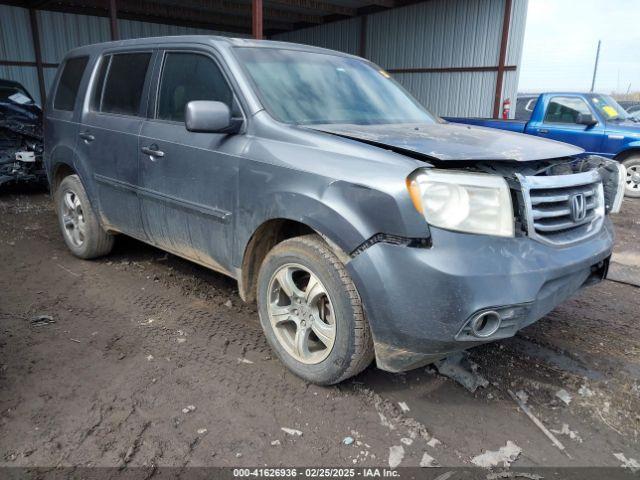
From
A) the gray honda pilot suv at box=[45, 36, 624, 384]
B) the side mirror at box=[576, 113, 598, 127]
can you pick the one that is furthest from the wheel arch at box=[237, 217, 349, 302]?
the side mirror at box=[576, 113, 598, 127]

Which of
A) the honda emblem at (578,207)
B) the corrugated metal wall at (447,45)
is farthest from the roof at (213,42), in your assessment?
the corrugated metal wall at (447,45)

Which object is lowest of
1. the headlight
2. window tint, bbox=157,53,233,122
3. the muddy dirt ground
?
the muddy dirt ground

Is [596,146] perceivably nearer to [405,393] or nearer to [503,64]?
[503,64]

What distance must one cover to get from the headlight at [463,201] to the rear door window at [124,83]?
2.48 metres

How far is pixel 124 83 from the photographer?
12.9ft

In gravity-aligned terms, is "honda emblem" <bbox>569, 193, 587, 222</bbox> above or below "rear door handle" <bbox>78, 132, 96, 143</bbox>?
below

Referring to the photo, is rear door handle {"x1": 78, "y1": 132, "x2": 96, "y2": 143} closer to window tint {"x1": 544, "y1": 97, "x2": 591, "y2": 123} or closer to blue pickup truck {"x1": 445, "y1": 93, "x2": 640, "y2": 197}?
blue pickup truck {"x1": 445, "y1": 93, "x2": 640, "y2": 197}

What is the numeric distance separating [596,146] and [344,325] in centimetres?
781

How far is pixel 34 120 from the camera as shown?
25.5 feet

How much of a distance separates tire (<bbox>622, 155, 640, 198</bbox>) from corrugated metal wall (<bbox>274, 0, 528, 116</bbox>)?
542 cm

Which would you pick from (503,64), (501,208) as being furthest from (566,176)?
(503,64)

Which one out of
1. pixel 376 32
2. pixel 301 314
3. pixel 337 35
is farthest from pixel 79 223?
pixel 337 35

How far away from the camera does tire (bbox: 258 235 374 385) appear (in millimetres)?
2439

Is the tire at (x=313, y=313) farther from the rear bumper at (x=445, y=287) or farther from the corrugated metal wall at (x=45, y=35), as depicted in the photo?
the corrugated metal wall at (x=45, y=35)
